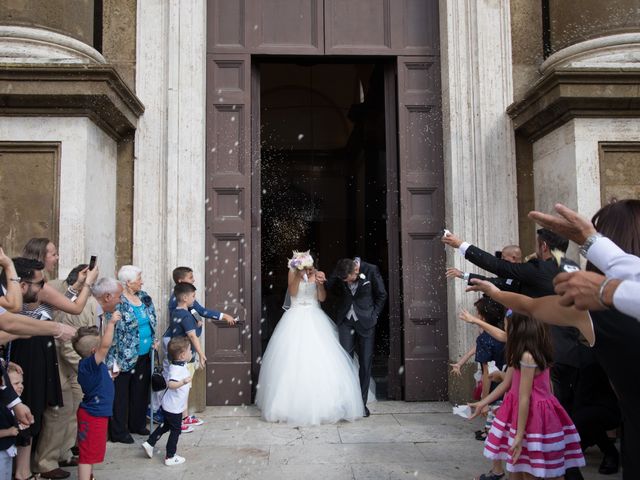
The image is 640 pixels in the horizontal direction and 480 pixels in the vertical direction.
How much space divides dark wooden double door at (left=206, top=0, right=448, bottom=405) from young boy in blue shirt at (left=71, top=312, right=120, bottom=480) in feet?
10.0

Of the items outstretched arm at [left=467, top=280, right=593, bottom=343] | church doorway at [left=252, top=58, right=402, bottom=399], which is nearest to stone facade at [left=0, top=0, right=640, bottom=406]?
outstretched arm at [left=467, top=280, right=593, bottom=343]

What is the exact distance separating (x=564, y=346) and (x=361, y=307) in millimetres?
2753

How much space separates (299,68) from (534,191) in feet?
37.5

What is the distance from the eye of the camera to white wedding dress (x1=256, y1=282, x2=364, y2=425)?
6.34 meters

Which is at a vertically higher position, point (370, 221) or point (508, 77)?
point (508, 77)

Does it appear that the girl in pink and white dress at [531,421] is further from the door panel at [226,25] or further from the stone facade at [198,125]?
the door panel at [226,25]

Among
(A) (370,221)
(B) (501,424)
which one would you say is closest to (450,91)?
(B) (501,424)

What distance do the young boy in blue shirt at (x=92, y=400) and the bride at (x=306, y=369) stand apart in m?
2.55

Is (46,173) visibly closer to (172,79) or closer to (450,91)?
(172,79)

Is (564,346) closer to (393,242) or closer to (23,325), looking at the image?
(393,242)

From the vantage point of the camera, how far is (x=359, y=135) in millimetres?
15930

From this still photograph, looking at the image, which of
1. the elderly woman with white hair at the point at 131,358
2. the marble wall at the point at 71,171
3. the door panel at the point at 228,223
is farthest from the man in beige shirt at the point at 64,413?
the door panel at the point at 228,223

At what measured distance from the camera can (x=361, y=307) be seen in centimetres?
703

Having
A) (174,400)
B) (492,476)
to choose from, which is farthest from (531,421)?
(174,400)
